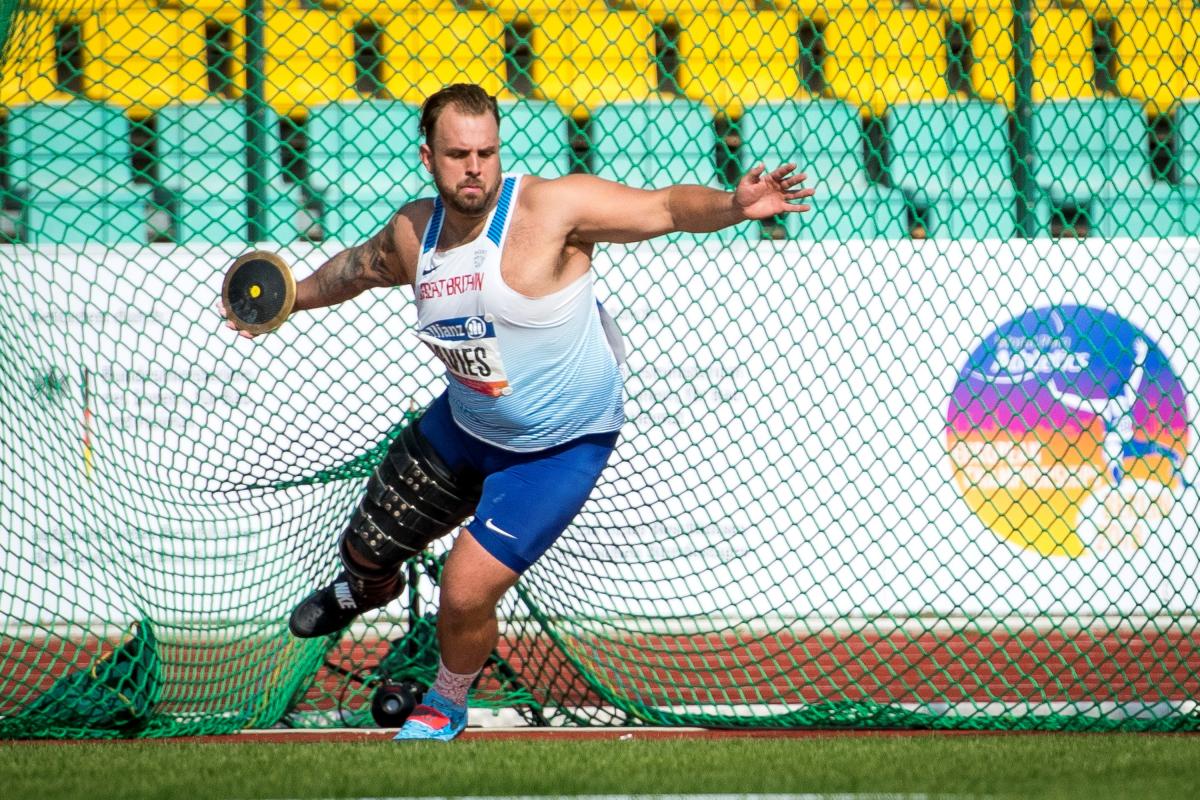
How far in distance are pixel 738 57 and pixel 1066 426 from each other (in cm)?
342

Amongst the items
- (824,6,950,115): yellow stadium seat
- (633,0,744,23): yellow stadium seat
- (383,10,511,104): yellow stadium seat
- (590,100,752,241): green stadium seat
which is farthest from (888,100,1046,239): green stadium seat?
(383,10,511,104): yellow stadium seat

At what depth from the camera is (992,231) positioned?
7.65 m

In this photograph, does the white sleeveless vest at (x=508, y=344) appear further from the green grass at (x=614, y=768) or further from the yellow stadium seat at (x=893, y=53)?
the yellow stadium seat at (x=893, y=53)

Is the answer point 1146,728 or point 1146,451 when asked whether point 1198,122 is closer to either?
point 1146,451

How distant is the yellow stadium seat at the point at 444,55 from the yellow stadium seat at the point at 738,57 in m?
1.16

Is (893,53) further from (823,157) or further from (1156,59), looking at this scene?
(1156,59)

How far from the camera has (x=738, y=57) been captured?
9.18 m

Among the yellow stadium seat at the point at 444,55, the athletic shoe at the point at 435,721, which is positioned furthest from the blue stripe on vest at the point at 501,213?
the yellow stadium seat at the point at 444,55

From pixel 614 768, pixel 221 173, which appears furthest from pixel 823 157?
pixel 614 768

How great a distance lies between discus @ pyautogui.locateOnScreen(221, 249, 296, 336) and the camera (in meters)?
4.23

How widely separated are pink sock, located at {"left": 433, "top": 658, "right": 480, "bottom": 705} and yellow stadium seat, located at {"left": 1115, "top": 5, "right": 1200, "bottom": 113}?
430cm

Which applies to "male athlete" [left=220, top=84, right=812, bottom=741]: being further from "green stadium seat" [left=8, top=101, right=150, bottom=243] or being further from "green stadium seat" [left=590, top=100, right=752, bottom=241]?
"green stadium seat" [left=590, top=100, right=752, bottom=241]

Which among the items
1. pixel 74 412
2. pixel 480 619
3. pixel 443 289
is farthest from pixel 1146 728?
pixel 74 412

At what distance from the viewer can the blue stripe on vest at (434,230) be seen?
13.6ft
